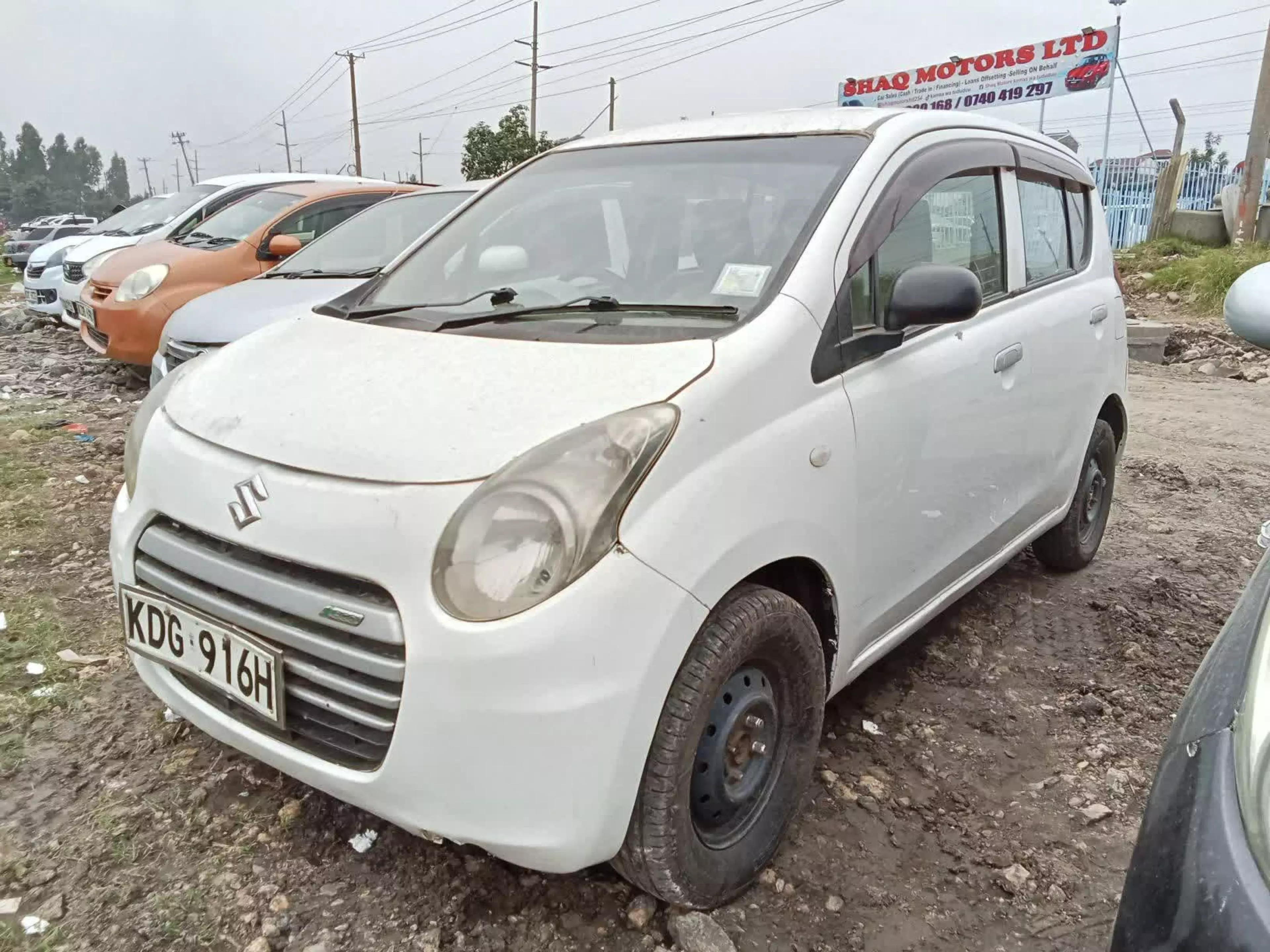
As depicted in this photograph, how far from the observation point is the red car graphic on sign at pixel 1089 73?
19438 millimetres

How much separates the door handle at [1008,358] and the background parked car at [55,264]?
9.41m

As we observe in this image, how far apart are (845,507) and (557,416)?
0.72 metres

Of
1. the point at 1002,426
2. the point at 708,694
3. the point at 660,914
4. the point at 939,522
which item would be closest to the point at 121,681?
the point at 660,914

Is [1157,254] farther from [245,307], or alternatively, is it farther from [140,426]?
[140,426]

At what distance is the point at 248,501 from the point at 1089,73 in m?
22.2

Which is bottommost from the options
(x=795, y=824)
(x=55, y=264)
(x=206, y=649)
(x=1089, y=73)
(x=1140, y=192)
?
(x=795, y=824)

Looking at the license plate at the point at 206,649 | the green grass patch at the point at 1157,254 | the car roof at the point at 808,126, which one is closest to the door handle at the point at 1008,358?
the car roof at the point at 808,126

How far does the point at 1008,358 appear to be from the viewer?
2.74 metres

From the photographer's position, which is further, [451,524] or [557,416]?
[557,416]

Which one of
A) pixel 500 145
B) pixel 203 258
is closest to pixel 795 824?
pixel 203 258

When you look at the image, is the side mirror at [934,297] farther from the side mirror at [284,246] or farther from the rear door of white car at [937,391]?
the side mirror at [284,246]

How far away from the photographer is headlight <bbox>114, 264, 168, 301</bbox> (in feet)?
21.1

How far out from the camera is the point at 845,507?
2070 millimetres

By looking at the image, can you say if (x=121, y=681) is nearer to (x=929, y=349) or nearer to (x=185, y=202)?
(x=929, y=349)
